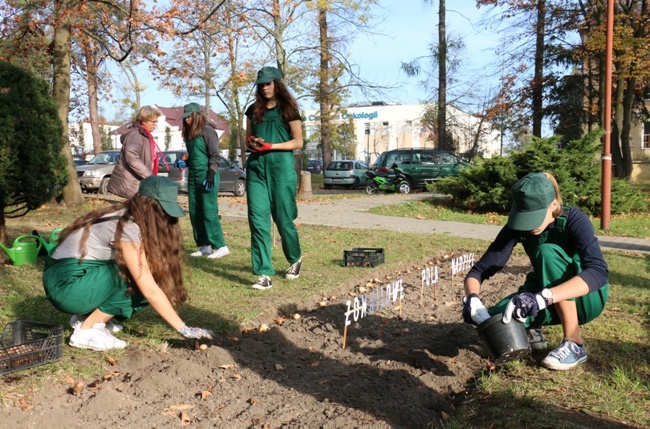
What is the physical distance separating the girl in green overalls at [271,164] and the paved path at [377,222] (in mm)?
5594

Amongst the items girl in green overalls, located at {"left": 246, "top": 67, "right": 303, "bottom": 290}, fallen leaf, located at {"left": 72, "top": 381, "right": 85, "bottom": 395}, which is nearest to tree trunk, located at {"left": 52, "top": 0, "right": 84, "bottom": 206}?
girl in green overalls, located at {"left": 246, "top": 67, "right": 303, "bottom": 290}

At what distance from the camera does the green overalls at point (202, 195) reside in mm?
7551

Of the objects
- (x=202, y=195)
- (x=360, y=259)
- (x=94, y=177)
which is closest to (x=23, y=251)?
(x=202, y=195)

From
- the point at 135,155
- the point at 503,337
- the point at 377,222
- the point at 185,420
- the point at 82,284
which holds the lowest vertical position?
the point at 377,222

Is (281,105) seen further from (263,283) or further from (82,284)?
(82,284)

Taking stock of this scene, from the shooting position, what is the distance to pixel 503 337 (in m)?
3.45

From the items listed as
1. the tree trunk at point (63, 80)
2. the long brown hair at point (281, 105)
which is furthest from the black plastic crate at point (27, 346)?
the tree trunk at point (63, 80)

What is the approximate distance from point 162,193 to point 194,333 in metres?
0.98

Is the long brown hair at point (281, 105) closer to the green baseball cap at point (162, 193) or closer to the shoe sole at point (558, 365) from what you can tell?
the green baseball cap at point (162, 193)

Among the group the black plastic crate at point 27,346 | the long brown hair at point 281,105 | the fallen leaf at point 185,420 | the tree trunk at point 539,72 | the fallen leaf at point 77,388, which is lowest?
the fallen leaf at point 185,420

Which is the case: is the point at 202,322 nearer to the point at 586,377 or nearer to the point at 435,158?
the point at 586,377

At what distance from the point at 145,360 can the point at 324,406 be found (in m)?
1.30

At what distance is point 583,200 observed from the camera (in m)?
14.1

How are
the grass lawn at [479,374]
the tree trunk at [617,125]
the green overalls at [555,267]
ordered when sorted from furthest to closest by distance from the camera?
the tree trunk at [617,125] → the green overalls at [555,267] → the grass lawn at [479,374]
